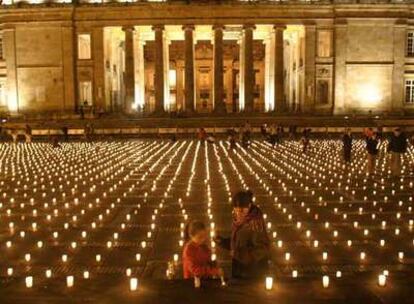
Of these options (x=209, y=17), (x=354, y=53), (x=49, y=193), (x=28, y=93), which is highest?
(x=209, y=17)

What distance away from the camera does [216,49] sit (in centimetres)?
6003

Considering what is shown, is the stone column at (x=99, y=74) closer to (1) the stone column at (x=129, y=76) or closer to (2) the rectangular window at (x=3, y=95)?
(1) the stone column at (x=129, y=76)

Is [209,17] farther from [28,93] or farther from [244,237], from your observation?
[244,237]

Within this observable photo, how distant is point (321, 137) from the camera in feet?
149

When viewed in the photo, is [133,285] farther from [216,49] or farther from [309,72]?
[216,49]

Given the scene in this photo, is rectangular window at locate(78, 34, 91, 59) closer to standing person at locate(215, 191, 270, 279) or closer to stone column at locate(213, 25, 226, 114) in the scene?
stone column at locate(213, 25, 226, 114)

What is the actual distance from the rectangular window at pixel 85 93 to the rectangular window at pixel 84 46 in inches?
118

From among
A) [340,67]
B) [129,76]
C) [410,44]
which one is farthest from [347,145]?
[410,44]

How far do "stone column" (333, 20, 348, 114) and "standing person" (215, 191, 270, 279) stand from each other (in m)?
53.8

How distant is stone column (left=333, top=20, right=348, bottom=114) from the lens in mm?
58625

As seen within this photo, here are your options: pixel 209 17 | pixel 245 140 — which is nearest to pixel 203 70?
pixel 209 17

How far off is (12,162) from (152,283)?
23.0 m

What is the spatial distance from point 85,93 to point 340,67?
26999 millimetres

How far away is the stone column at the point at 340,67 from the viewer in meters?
58.6
